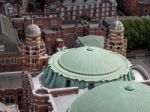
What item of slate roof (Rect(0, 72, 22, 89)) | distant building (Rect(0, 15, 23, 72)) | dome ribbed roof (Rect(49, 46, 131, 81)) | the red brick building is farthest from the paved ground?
dome ribbed roof (Rect(49, 46, 131, 81))

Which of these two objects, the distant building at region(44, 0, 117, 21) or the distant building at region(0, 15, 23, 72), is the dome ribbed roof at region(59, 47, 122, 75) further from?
the distant building at region(44, 0, 117, 21)

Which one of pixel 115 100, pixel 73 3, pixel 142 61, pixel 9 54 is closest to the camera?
pixel 115 100

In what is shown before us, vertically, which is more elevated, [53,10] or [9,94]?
[53,10]

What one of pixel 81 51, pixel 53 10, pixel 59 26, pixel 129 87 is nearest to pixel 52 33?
pixel 59 26

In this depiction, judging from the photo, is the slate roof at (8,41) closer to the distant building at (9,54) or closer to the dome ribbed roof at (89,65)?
the distant building at (9,54)

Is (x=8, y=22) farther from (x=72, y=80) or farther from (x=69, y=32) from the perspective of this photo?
(x=72, y=80)

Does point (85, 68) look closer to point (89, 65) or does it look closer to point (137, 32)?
point (89, 65)

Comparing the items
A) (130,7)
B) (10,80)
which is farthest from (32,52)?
(130,7)
